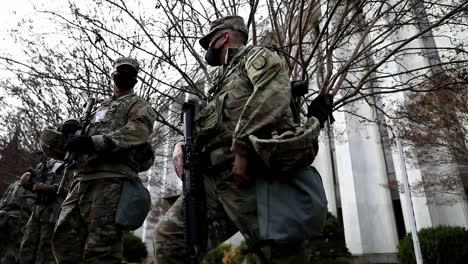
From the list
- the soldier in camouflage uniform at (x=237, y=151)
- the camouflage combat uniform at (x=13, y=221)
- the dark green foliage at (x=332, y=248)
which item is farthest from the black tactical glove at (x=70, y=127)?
the dark green foliage at (x=332, y=248)

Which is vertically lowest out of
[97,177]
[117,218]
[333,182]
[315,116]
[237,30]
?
[117,218]

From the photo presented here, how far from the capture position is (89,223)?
2396 millimetres

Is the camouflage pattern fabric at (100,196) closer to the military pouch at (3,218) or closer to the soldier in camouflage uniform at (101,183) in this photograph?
the soldier in camouflage uniform at (101,183)

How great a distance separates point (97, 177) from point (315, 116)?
5.50 feet

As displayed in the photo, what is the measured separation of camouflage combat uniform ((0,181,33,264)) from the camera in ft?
18.1

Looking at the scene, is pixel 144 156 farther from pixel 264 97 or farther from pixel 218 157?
pixel 264 97

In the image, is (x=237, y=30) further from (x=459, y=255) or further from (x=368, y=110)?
(x=368, y=110)

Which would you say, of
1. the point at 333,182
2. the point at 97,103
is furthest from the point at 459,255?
the point at 97,103

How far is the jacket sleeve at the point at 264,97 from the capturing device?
1.66m

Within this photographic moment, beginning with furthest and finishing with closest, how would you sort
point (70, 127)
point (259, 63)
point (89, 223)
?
point (70, 127), point (89, 223), point (259, 63)

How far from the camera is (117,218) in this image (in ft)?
7.60

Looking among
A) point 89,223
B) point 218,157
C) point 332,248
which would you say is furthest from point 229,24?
point 332,248

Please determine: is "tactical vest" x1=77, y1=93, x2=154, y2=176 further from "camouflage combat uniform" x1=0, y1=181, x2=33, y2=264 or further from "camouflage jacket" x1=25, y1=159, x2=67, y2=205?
"camouflage combat uniform" x1=0, y1=181, x2=33, y2=264

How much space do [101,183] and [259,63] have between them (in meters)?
1.51
